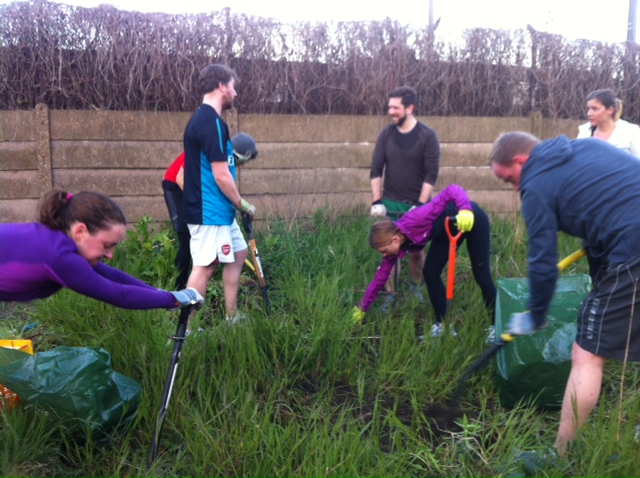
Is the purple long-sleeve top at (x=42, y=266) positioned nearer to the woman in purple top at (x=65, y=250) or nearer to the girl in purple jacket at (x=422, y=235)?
the woman in purple top at (x=65, y=250)

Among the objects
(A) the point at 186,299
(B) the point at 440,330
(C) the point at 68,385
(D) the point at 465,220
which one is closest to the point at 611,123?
(D) the point at 465,220

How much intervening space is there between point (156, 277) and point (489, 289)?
2465 millimetres

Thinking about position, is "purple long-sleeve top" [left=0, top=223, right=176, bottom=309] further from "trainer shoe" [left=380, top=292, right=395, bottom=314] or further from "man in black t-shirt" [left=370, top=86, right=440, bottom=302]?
"man in black t-shirt" [left=370, top=86, right=440, bottom=302]

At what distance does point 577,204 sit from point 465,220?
140 centimetres

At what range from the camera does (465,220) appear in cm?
417

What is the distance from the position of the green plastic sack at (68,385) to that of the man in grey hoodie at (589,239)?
1918 mm

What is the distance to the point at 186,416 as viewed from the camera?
10.4ft

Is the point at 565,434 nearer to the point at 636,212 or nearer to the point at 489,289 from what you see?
the point at 636,212

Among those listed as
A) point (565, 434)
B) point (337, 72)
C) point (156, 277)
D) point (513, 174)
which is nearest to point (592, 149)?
point (513, 174)

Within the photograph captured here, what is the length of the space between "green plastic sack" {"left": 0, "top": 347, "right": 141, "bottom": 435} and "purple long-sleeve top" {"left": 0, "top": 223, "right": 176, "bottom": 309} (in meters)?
0.36

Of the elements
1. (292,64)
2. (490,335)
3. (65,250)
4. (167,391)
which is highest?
(292,64)

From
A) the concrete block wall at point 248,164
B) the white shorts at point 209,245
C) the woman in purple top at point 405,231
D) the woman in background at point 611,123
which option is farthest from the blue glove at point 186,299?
the woman in background at point 611,123

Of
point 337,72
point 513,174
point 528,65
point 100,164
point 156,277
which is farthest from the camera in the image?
point 528,65

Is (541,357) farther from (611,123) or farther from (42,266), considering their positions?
(611,123)
